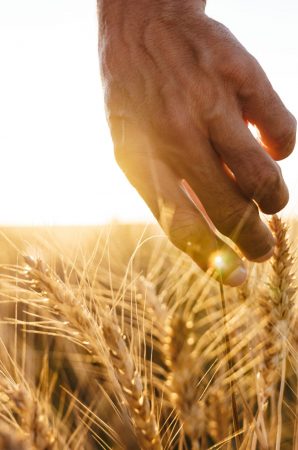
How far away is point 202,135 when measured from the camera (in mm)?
1116

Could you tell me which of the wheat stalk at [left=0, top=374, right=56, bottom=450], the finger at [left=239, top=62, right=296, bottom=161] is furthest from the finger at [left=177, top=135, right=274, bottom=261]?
the wheat stalk at [left=0, top=374, right=56, bottom=450]

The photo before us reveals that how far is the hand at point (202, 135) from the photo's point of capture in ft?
3.61

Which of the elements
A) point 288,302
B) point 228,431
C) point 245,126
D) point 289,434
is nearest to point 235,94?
point 245,126

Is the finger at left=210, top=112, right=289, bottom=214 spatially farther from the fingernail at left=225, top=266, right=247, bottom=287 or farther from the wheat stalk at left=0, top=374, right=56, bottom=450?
the wheat stalk at left=0, top=374, right=56, bottom=450

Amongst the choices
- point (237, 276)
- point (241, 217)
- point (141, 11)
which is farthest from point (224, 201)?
point (141, 11)

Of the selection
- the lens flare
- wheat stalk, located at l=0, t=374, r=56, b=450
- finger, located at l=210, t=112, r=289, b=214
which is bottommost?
wheat stalk, located at l=0, t=374, r=56, b=450

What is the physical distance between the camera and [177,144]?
112 cm

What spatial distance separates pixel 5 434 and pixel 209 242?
0.58 meters

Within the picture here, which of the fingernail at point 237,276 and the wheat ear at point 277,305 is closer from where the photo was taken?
the fingernail at point 237,276

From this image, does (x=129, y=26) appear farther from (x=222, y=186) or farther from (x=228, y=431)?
(x=228, y=431)

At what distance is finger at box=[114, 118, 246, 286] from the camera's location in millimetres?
1117

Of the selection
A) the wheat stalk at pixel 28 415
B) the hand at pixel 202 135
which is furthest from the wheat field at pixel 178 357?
the hand at pixel 202 135

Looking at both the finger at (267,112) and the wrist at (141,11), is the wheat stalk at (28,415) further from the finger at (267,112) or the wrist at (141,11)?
the wrist at (141,11)

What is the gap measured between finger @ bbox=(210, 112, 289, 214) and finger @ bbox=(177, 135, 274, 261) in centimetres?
2
